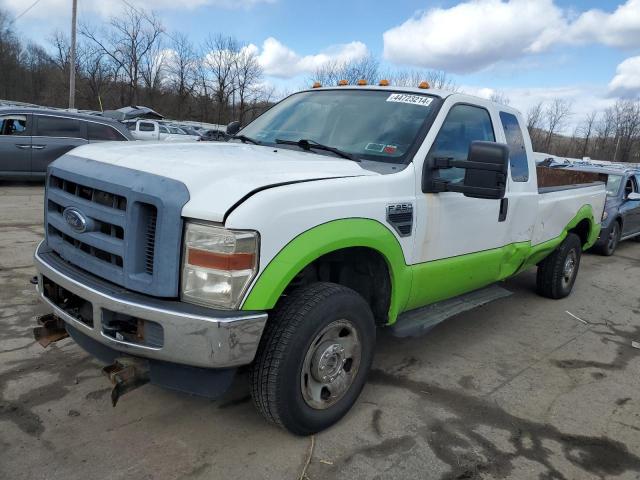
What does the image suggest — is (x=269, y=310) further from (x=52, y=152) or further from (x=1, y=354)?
(x=52, y=152)

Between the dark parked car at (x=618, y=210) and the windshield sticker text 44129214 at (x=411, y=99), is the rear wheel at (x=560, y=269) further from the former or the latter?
the dark parked car at (x=618, y=210)

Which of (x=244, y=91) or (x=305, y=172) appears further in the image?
(x=244, y=91)

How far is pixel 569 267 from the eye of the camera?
241 inches

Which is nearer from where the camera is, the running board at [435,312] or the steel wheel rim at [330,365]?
the steel wheel rim at [330,365]

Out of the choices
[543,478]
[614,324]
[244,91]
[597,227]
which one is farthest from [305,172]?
[244,91]

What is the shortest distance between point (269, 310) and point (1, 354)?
7.54 ft

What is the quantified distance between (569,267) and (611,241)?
428 cm

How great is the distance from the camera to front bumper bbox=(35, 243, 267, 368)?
7.54 feet

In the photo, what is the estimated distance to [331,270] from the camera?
329 centimetres

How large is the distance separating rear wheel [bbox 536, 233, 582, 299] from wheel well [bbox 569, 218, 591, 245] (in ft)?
0.54

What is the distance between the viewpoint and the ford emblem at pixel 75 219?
2.68m

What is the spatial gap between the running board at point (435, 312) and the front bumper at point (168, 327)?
1.35 m

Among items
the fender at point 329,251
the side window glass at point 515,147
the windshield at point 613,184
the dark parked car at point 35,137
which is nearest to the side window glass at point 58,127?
the dark parked car at point 35,137

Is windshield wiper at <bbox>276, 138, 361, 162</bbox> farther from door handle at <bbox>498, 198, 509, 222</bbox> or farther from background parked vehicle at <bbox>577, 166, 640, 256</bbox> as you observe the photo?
background parked vehicle at <bbox>577, 166, 640, 256</bbox>
